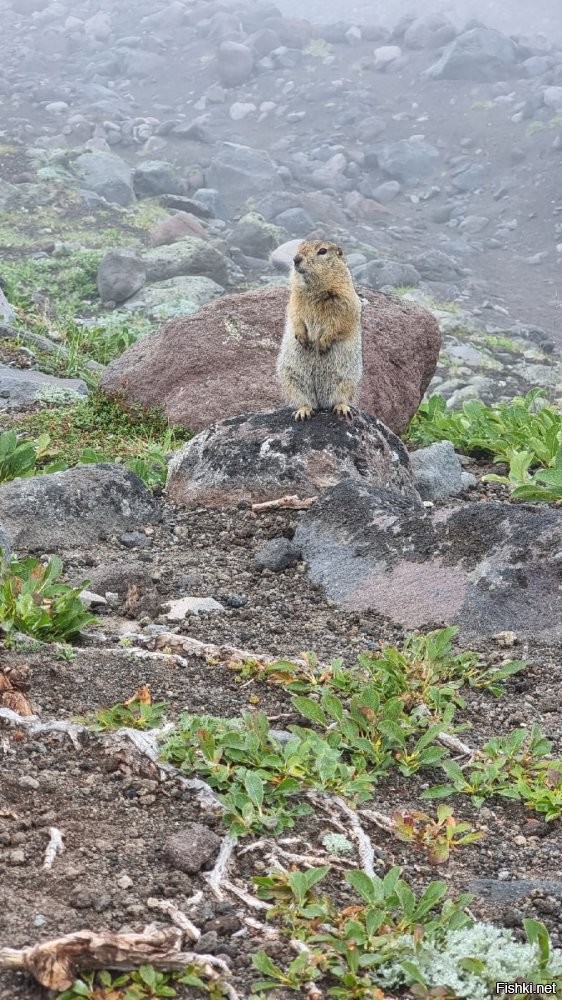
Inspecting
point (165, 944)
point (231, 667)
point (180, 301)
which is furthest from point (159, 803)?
point (180, 301)

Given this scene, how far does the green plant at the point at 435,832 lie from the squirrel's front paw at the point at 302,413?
4876 mm

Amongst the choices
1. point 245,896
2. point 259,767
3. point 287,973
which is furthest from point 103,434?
point 287,973

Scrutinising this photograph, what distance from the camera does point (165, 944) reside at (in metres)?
3.12

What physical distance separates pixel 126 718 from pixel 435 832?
4.15ft

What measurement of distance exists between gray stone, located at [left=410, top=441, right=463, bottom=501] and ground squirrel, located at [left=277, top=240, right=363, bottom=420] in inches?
33.7

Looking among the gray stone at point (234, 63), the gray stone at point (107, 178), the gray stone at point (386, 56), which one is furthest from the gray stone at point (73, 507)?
the gray stone at point (234, 63)

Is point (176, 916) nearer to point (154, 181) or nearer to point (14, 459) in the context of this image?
A: point (14, 459)

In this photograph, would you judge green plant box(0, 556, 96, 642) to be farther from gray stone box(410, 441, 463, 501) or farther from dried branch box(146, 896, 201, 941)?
gray stone box(410, 441, 463, 501)

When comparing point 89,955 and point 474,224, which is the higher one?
point 89,955

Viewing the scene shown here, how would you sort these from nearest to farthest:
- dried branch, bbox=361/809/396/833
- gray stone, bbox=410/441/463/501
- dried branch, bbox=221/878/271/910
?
dried branch, bbox=221/878/271/910, dried branch, bbox=361/809/396/833, gray stone, bbox=410/441/463/501

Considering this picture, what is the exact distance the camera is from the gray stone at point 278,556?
689 centimetres

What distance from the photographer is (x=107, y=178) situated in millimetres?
28375

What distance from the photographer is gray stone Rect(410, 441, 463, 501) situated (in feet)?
29.8

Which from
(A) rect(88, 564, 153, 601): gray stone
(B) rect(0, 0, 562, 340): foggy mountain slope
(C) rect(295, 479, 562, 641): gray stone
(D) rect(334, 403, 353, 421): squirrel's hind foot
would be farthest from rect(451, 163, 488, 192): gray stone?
(A) rect(88, 564, 153, 601): gray stone
